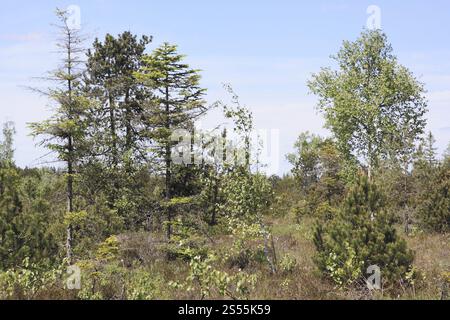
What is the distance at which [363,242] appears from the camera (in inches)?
442

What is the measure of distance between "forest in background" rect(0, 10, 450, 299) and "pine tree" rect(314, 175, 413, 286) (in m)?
0.04

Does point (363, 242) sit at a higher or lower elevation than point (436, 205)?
lower

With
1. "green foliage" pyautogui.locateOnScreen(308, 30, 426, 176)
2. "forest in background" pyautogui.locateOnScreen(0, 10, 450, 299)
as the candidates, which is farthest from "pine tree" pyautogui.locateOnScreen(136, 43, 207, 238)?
"green foliage" pyautogui.locateOnScreen(308, 30, 426, 176)

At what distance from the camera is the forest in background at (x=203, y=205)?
10.5 m

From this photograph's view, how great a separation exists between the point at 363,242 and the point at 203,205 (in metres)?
9.75

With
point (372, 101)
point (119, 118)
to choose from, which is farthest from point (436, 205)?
point (119, 118)

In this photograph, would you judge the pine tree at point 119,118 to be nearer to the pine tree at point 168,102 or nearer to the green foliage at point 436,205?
the pine tree at point 168,102

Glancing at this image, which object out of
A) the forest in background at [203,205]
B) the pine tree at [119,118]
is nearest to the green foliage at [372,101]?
the forest in background at [203,205]

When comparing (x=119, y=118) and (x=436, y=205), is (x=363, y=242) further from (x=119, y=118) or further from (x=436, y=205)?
(x=119, y=118)

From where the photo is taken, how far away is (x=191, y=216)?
687 inches

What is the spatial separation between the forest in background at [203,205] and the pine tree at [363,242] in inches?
1.4

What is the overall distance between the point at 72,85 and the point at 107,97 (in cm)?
1205
